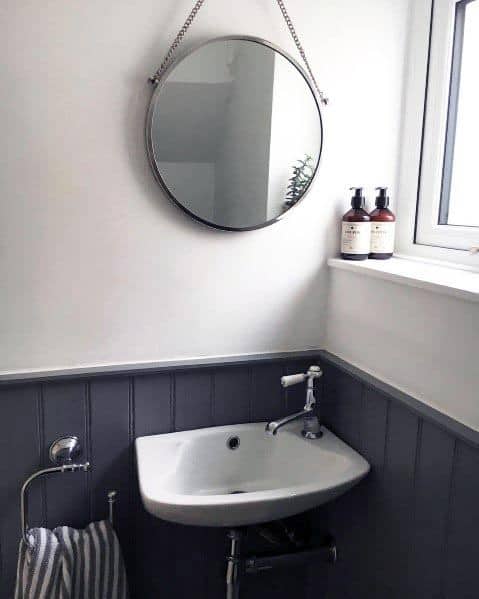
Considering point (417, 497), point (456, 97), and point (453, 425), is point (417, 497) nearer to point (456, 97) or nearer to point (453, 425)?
point (453, 425)

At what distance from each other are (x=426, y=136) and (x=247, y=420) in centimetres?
89

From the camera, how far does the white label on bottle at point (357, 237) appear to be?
1.50 meters

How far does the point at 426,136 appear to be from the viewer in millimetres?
1520

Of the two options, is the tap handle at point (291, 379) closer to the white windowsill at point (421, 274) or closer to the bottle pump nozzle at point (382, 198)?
the white windowsill at point (421, 274)

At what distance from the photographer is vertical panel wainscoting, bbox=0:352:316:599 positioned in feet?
4.46

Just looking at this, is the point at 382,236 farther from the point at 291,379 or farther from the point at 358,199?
the point at 291,379

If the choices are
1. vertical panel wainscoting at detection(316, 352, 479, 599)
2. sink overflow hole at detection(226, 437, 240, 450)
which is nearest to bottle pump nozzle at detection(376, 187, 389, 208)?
vertical panel wainscoting at detection(316, 352, 479, 599)

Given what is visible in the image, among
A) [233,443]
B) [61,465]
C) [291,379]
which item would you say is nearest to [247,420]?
[233,443]

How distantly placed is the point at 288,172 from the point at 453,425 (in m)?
0.72

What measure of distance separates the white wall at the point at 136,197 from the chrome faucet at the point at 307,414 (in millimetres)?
156

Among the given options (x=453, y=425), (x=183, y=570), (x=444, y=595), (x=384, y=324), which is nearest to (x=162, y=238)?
(x=384, y=324)

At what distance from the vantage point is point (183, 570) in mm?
1545

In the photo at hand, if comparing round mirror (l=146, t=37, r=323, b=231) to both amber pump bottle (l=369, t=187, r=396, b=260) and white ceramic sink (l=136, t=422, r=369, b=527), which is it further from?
white ceramic sink (l=136, t=422, r=369, b=527)

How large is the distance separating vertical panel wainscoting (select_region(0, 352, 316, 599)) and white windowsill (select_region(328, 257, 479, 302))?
294 millimetres
